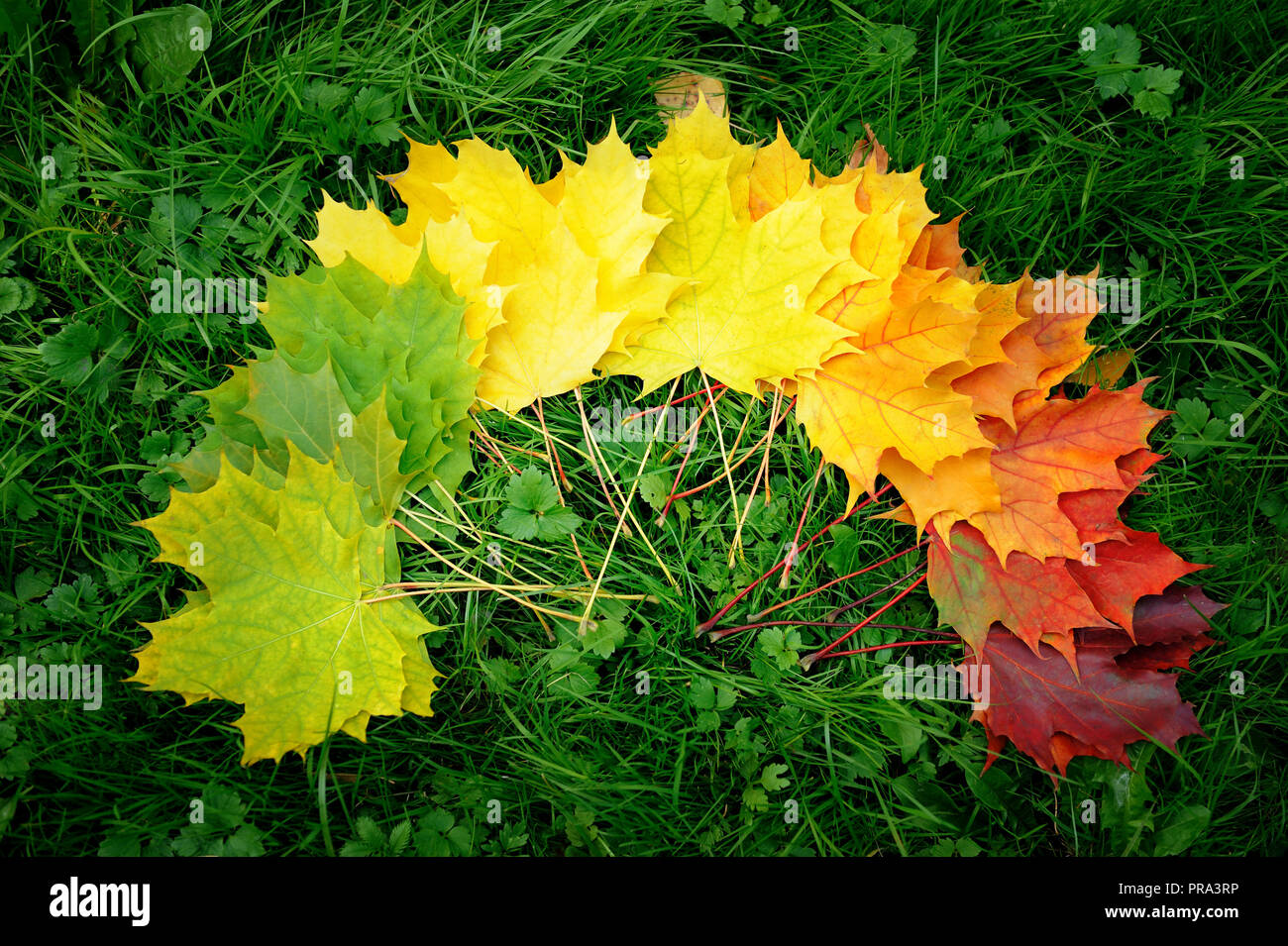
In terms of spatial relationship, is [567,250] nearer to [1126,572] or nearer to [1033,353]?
[1033,353]

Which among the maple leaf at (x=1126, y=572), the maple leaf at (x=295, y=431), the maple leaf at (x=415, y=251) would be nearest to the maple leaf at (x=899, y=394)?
the maple leaf at (x=1126, y=572)

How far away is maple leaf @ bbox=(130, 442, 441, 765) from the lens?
1720 millimetres

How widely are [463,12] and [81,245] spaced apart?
1275mm

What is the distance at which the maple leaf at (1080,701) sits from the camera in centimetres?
192

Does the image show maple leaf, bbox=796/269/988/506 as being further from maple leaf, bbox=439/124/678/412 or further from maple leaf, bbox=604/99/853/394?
maple leaf, bbox=439/124/678/412

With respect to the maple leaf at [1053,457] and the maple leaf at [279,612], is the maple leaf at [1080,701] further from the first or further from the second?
the maple leaf at [279,612]

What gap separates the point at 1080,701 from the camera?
6.30ft

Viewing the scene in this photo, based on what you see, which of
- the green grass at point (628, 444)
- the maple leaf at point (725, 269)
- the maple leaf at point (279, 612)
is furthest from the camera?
the green grass at point (628, 444)

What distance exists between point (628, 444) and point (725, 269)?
52 cm

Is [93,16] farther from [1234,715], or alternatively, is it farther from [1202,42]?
[1234,715]

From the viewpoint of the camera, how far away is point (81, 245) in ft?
7.13

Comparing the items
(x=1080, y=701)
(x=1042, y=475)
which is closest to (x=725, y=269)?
(x=1042, y=475)

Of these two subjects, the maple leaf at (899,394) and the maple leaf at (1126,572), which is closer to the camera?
the maple leaf at (899,394)

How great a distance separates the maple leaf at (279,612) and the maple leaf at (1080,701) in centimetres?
A: 148
